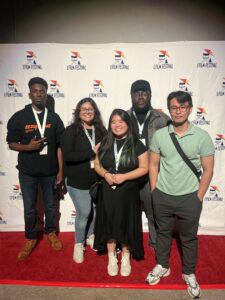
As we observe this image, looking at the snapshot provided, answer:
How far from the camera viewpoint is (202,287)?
2.63m

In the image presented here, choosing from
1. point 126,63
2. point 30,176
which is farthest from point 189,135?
point 30,176

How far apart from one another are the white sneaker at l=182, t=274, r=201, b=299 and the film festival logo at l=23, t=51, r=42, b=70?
3.04 metres

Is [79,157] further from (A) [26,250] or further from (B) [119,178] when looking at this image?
(A) [26,250]

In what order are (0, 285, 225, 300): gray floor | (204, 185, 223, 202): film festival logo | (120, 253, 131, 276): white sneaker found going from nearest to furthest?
(0, 285, 225, 300): gray floor, (120, 253, 131, 276): white sneaker, (204, 185, 223, 202): film festival logo

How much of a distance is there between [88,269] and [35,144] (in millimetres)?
1555

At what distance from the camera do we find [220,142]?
136 inches

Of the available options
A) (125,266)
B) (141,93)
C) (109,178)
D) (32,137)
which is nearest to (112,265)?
(125,266)

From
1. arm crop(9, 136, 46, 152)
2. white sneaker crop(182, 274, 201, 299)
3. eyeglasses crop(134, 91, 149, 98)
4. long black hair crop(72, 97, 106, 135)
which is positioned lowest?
white sneaker crop(182, 274, 201, 299)

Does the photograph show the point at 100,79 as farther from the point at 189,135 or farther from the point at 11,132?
the point at 189,135

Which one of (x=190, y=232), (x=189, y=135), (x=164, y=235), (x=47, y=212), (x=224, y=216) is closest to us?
(x=189, y=135)

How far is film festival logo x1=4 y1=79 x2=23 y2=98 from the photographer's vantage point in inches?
133

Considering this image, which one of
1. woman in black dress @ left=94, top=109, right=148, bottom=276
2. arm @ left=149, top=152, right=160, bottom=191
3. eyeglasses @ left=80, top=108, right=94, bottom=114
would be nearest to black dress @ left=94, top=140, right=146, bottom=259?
woman in black dress @ left=94, top=109, right=148, bottom=276

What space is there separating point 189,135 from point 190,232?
0.96 meters

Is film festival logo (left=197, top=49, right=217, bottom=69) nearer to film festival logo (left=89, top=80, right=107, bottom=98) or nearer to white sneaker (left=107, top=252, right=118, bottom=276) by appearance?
film festival logo (left=89, top=80, right=107, bottom=98)
